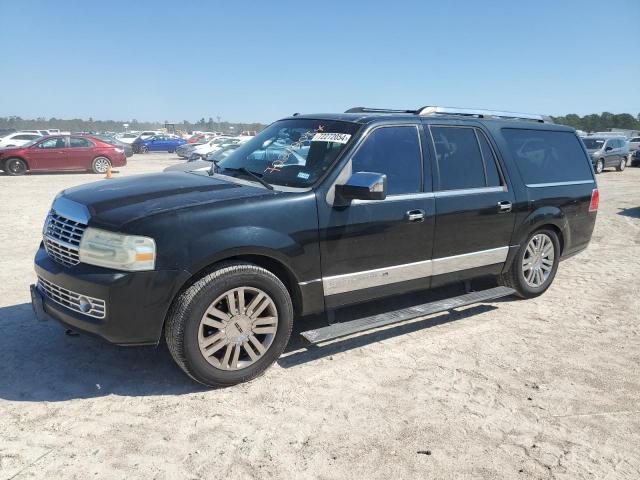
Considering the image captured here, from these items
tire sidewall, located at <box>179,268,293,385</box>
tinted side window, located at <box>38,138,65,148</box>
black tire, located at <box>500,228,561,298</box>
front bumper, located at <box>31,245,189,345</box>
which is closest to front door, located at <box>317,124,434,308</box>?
tire sidewall, located at <box>179,268,293,385</box>

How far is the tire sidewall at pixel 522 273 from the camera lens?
5297 millimetres

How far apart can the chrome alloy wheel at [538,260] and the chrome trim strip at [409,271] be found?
0.46 metres

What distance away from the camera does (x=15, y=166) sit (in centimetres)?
1861

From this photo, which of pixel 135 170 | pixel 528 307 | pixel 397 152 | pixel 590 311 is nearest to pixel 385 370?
pixel 397 152

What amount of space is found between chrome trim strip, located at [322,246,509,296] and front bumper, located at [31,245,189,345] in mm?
1209

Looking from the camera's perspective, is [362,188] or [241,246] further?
[362,188]

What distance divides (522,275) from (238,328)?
3.24 meters

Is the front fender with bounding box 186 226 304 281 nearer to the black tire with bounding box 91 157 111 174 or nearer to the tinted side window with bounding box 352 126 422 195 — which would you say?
the tinted side window with bounding box 352 126 422 195

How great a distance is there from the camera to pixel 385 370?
386 centimetres

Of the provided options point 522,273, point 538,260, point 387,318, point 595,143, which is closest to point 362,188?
point 387,318

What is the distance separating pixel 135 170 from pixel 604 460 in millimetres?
21856

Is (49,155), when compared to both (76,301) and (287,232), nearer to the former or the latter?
(76,301)

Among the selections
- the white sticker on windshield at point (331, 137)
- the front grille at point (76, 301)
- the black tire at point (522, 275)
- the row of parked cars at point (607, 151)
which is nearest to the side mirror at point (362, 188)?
the white sticker on windshield at point (331, 137)

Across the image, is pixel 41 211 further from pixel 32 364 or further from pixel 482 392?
pixel 482 392
